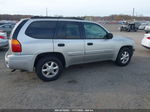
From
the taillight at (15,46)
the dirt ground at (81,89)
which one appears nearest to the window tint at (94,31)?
the dirt ground at (81,89)

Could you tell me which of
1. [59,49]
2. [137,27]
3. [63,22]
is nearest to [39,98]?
[59,49]

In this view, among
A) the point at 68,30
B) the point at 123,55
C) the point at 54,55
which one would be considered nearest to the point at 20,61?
the point at 54,55

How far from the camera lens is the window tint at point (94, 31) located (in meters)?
4.75

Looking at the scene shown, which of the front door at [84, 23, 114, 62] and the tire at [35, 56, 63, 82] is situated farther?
the front door at [84, 23, 114, 62]

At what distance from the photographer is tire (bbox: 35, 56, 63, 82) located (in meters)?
4.13

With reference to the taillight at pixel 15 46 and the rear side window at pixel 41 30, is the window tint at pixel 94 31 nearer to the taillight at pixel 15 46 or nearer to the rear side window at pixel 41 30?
the rear side window at pixel 41 30

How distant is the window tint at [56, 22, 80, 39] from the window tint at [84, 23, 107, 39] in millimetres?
323

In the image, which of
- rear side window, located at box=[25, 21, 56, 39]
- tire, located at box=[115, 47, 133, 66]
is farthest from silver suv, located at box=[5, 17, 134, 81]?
tire, located at box=[115, 47, 133, 66]

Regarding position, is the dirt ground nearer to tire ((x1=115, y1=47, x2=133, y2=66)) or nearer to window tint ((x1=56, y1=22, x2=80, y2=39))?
tire ((x1=115, y1=47, x2=133, y2=66))

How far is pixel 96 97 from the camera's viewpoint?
11.1ft

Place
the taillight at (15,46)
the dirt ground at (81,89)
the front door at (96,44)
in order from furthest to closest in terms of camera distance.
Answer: the front door at (96,44) → the taillight at (15,46) → the dirt ground at (81,89)

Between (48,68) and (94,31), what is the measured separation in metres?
1.96

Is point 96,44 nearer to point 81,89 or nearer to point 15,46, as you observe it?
point 81,89

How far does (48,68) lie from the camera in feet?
13.9
